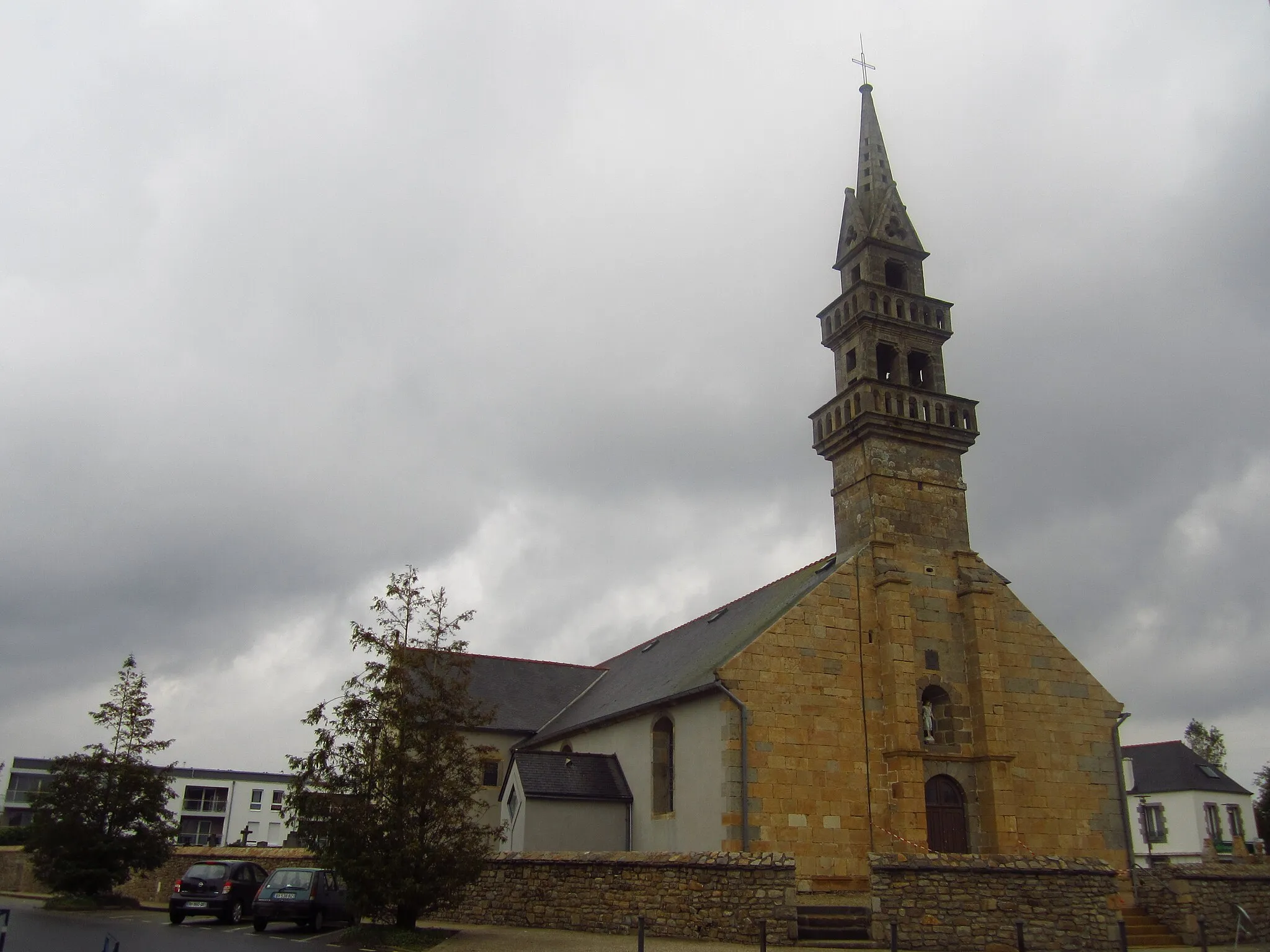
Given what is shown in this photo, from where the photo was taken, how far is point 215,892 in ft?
76.1

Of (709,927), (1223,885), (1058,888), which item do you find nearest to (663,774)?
(709,927)

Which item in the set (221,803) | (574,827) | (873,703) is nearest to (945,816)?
(873,703)

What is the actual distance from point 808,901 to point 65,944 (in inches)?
546

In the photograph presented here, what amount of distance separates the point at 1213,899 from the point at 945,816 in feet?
18.3

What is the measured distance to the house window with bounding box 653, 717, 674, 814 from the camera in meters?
24.3

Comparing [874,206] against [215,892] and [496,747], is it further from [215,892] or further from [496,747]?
[215,892]

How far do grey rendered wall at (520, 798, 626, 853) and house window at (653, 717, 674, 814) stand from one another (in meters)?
1.82

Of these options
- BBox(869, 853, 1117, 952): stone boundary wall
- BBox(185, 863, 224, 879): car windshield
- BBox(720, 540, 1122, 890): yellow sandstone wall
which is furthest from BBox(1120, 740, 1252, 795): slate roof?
BBox(185, 863, 224, 879): car windshield

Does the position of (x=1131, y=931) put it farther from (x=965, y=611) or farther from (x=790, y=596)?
(x=790, y=596)

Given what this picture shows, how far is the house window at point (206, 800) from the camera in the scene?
76250 mm

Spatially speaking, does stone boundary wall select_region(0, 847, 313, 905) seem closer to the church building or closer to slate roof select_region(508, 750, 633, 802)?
slate roof select_region(508, 750, 633, 802)

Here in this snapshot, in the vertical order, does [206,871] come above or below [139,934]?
above

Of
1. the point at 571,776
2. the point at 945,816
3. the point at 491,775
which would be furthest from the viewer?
the point at 491,775

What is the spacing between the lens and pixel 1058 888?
1703 cm
